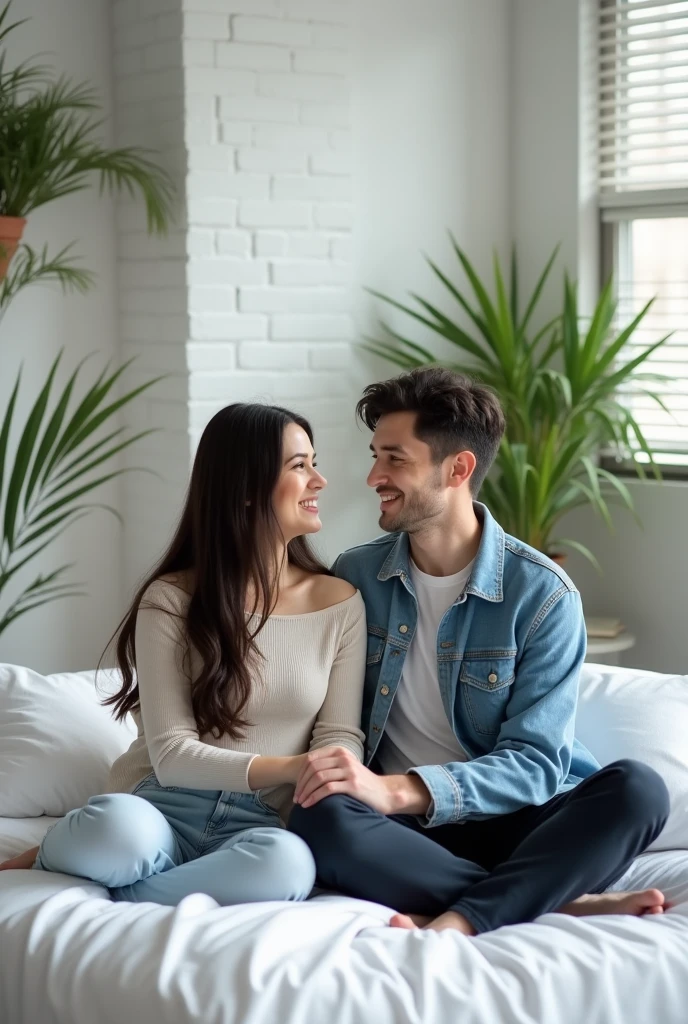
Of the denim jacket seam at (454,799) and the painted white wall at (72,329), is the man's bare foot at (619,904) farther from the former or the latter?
the painted white wall at (72,329)

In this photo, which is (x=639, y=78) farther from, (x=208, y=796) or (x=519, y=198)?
(x=208, y=796)

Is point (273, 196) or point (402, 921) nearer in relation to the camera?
point (402, 921)

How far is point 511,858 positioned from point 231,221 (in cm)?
212

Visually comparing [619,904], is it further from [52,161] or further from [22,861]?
[52,161]

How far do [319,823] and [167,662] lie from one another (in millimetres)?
368

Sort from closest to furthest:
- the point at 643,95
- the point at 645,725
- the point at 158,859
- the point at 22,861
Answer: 1. the point at 158,859
2. the point at 22,861
3. the point at 645,725
4. the point at 643,95

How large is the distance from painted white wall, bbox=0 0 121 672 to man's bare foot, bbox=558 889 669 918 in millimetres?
2093

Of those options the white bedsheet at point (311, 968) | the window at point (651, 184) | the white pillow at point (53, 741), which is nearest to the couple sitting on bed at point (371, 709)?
the white bedsheet at point (311, 968)

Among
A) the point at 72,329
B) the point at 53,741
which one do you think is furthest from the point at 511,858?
the point at 72,329

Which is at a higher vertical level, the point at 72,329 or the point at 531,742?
the point at 72,329

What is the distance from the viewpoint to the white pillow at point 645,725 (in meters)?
2.40

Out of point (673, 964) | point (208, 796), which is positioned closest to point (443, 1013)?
point (673, 964)

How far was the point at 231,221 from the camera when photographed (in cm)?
364

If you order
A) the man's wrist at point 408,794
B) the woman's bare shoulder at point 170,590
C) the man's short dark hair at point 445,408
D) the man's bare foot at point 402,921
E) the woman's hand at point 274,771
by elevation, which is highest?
the man's short dark hair at point 445,408
